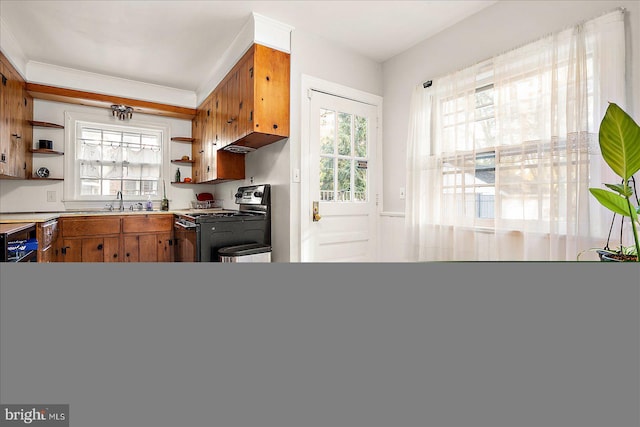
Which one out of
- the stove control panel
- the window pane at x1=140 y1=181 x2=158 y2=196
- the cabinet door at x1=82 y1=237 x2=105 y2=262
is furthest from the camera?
the window pane at x1=140 y1=181 x2=158 y2=196

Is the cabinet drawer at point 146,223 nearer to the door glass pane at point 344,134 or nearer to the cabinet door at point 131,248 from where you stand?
the cabinet door at point 131,248

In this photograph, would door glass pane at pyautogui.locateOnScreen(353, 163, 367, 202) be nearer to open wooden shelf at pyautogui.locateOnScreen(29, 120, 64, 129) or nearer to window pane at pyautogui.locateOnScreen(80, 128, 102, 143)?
window pane at pyautogui.locateOnScreen(80, 128, 102, 143)

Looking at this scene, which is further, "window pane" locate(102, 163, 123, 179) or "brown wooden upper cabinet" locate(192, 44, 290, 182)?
"window pane" locate(102, 163, 123, 179)

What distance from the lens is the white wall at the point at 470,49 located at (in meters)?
1.67

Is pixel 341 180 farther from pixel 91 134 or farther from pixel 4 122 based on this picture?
pixel 91 134

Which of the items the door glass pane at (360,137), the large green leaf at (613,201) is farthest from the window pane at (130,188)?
the large green leaf at (613,201)

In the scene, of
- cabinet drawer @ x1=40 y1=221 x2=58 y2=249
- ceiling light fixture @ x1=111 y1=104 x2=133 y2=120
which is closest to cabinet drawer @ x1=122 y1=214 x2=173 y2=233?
cabinet drawer @ x1=40 y1=221 x2=58 y2=249

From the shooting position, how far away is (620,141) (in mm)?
1145

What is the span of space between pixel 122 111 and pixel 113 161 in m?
0.71

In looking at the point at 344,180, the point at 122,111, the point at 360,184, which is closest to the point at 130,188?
the point at 122,111

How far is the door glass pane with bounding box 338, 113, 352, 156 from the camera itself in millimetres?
3025

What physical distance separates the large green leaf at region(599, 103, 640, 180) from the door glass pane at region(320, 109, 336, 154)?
2.05m
